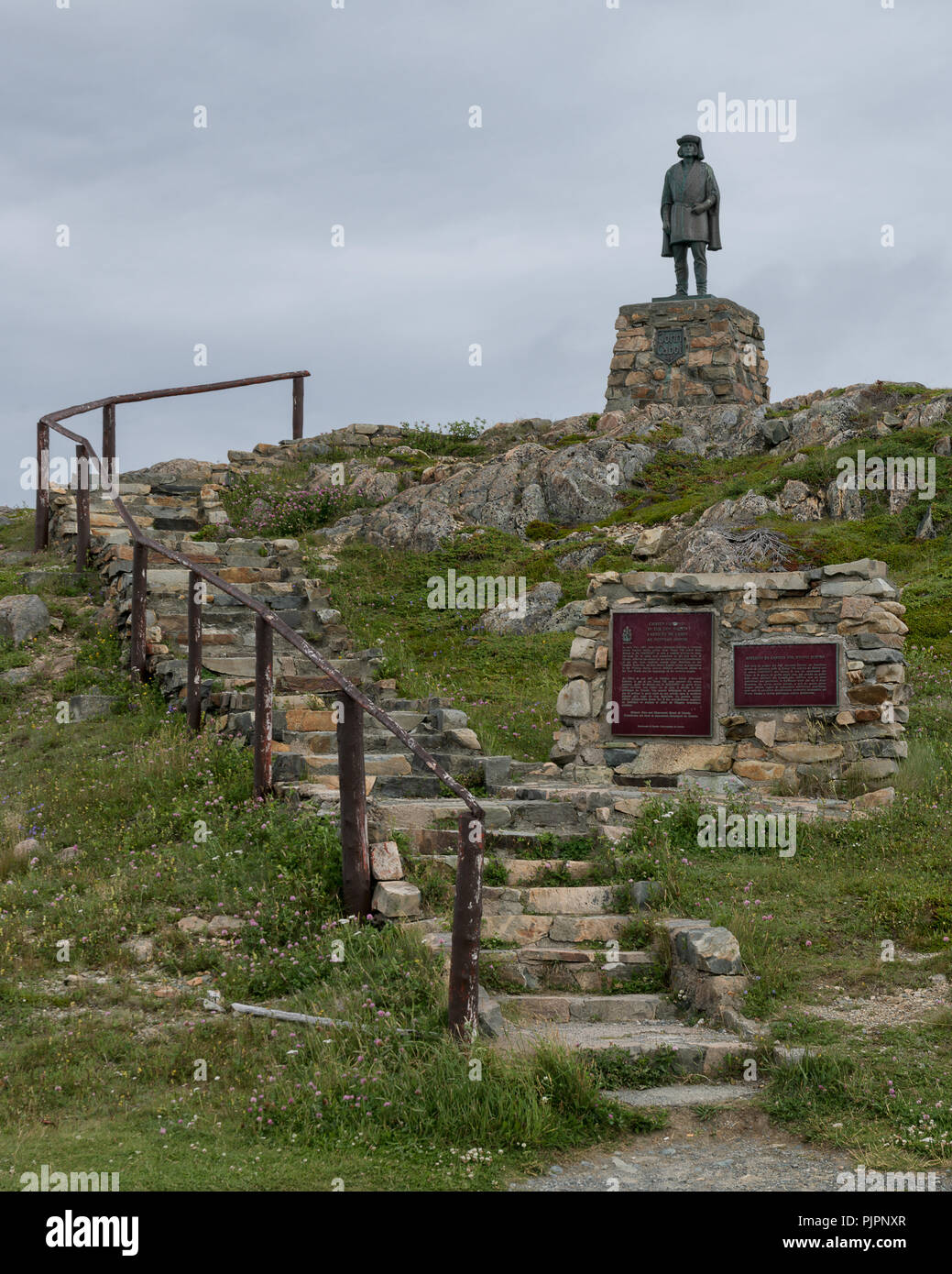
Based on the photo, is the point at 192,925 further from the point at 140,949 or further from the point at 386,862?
the point at 386,862

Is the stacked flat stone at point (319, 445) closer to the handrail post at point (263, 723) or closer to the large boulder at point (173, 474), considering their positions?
the large boulder at point (173, 474)

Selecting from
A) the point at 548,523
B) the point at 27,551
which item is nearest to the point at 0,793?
the point at 27,551

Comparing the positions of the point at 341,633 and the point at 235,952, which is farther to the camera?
the point at 341,633

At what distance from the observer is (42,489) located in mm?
A: 15953

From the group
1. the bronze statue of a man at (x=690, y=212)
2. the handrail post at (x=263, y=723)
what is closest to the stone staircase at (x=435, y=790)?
the handrail post at (x=263, y=723)

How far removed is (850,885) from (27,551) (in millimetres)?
12305

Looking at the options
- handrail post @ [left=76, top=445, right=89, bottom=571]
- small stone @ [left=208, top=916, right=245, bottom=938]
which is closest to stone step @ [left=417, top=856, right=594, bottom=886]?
small stone @ [left=208, top=916, right=245, bottom=938]

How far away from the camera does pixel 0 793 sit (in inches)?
381

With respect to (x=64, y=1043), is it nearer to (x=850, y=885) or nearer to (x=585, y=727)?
(x=850, y=885)

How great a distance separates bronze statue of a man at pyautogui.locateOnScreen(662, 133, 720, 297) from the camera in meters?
22.4

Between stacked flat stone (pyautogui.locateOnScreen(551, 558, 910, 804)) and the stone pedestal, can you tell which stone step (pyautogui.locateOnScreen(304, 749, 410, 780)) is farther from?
the stone pedestal

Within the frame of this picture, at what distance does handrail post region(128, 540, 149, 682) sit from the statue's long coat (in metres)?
14.1

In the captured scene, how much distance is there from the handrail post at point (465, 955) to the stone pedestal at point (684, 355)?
681 inches

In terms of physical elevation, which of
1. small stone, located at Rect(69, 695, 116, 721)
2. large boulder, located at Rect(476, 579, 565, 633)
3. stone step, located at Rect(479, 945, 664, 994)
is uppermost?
large boulder, located at Rect(476, 579, 565, 633)
